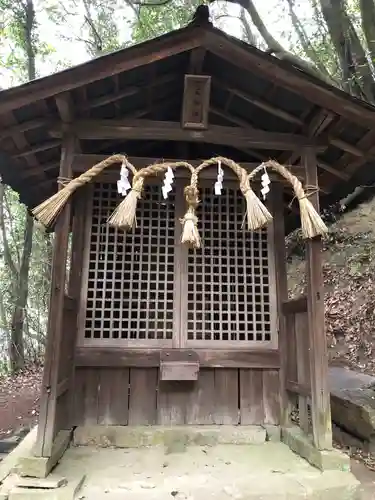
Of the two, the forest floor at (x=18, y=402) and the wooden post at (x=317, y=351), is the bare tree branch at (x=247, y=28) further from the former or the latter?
the forest floor at (x=18, y=402)

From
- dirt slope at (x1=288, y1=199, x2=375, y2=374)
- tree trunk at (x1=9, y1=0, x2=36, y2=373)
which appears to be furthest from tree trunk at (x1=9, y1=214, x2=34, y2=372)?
dirt slope at (x1=288, y1=199, x2=375, y2=374)

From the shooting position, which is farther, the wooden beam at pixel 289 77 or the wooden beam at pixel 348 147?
the wooden beam at pixel 348 147

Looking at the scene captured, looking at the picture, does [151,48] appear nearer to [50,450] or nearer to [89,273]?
[89,273]

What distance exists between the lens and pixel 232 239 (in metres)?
5.21

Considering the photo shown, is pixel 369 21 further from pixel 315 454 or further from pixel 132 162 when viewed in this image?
pixel 315 454

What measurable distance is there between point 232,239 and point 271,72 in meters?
2.00

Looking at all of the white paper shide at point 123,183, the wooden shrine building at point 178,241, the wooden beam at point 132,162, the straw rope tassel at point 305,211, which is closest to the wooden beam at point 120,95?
the wooden shrine building at point 178,241

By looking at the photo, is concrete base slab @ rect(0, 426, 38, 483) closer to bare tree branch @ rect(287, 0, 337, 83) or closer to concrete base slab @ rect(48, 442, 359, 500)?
concrete base slab @ rect(48, 442, 359, 500)

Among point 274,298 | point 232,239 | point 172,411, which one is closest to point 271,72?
point 232,239

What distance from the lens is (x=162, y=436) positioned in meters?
4.50

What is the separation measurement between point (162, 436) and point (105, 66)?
377 centimetres

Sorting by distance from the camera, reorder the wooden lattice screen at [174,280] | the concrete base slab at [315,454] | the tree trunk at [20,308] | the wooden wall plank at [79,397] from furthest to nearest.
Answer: the tree trunk at [20,308] → the wooden lattice screen at [174,280] → the wooden wall plank at [79,397] → the concrete base slab at [315,454]

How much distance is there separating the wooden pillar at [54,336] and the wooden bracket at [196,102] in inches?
48.8

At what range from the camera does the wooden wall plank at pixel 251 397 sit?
481 cm
